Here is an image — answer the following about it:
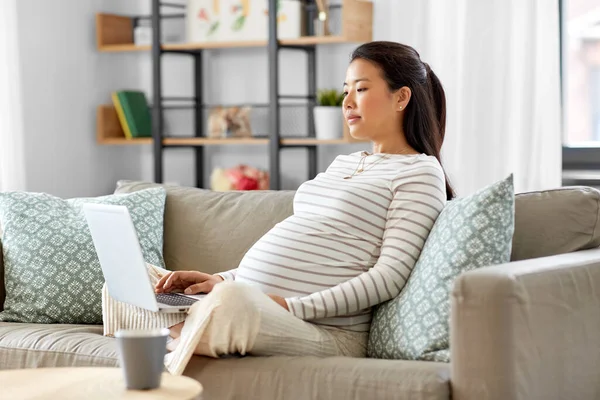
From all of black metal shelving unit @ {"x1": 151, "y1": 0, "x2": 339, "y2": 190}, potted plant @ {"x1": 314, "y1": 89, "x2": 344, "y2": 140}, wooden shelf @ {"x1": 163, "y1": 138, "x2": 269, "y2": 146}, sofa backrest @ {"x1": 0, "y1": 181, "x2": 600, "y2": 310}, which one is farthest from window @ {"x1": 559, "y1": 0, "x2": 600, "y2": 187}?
sofa backrest @ {"x1": 0, "y1": 181, "x2": 600, "y2": 310}

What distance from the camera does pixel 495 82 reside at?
3760mm

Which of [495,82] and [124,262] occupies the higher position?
[495,82]

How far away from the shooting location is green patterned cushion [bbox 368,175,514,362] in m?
1.89

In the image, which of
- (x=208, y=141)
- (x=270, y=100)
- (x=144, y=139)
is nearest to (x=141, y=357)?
(x=270, y=100)

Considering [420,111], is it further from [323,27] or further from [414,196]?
[323,27]

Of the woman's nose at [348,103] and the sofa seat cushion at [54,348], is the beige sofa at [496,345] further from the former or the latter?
the woman's nose at [348,103]

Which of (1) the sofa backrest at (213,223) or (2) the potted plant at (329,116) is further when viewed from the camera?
(2) the potted plant at (329,116)

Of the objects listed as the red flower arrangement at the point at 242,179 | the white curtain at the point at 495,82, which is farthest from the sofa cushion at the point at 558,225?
the red flower arrangement at the point at 242,179

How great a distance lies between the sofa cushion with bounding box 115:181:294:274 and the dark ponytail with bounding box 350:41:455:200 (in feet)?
1.44

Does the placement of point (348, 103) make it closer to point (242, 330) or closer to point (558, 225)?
point (558, 225)

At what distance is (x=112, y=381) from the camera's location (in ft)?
4.88

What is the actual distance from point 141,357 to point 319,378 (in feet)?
1.68

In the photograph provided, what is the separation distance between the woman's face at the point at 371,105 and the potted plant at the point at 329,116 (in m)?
1.67

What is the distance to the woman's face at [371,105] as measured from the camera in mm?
2252
